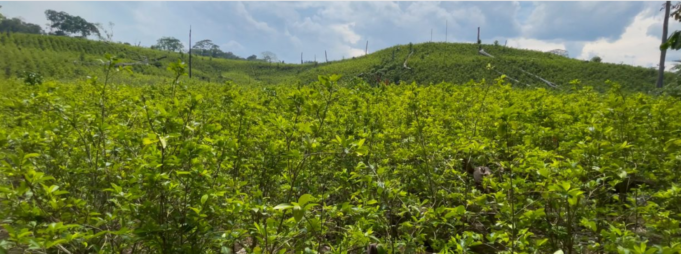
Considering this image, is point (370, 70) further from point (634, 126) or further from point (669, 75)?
point (634, 126)

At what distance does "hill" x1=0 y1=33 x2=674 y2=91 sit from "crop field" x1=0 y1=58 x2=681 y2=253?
1363 cm

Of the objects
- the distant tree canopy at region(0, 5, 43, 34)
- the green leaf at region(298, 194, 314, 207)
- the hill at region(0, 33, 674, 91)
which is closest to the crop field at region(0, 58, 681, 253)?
the green leaf at region(298, 194, 314, 207)

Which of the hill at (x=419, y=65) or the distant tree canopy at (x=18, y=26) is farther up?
the distant tree canopy at (x=18, y=26)

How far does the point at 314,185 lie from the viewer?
290cm

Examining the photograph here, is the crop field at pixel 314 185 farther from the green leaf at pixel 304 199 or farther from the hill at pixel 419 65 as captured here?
the hill at pixel 419 65

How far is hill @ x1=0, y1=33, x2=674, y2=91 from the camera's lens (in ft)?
82.7

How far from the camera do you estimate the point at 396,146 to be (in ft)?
12.8

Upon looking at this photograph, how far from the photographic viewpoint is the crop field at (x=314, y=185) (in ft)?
5.45

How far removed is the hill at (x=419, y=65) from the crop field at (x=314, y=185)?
1363 cm

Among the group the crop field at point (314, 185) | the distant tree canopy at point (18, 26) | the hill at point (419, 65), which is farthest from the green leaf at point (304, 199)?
the distant tree canopy at point (18, 26)

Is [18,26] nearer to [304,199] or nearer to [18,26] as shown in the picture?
[18,26]

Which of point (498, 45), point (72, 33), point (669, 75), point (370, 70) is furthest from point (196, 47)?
point (669, 75)

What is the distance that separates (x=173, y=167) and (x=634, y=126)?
3.88 metres

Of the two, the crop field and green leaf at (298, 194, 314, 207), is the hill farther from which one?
green leaf at (298, 194, 314, 207)
